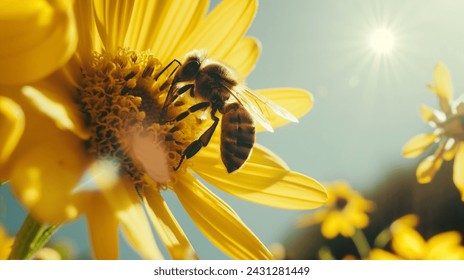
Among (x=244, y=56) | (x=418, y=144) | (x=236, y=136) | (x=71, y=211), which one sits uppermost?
(x=418, y=144)

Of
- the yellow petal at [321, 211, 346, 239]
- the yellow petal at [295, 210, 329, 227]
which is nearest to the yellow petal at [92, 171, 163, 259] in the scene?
the yellow petal at [295, 210, 329, 227]

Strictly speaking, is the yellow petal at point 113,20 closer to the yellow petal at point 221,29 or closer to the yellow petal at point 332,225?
the yellow petal at point 221,29

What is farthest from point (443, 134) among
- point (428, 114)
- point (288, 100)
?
point (288, 100)

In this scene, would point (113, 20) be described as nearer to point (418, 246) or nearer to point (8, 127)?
point (8, 127)

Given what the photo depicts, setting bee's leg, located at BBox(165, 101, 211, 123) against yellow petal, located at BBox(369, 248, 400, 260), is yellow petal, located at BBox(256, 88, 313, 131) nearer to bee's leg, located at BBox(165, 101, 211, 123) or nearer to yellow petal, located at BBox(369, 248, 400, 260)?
bee's leg, located at BBox(165, 101, 211, 123)
